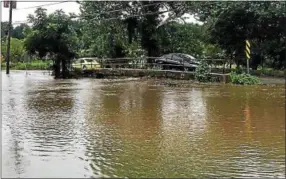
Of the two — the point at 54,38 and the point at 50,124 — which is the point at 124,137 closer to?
the point at 50,124

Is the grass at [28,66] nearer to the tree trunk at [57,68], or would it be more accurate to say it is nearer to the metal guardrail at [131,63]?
the metal guardrail at [131,63]

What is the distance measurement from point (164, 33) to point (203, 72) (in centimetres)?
1214

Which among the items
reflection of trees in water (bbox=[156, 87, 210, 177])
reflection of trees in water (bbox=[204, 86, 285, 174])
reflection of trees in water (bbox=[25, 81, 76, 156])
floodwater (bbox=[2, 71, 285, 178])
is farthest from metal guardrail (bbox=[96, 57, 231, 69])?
floodwater (bbox=[2, 71, 285, 178])

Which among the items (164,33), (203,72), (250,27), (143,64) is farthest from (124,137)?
(164,33)

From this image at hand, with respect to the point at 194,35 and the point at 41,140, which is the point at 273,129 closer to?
the point at 41,140

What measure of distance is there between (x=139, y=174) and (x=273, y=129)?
370cm

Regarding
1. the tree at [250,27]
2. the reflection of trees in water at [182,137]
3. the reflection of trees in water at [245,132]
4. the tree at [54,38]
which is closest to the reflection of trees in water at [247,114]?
the reflection of trees in water at [245,132]

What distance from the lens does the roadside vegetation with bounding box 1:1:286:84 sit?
22.6 meters

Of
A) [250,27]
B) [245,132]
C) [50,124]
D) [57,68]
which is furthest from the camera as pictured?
[57,68]

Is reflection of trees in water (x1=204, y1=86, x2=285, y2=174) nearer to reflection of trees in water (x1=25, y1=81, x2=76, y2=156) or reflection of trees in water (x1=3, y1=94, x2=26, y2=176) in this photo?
reflection of trees in water (x1=25, y1=81, x2=76, y2=156)

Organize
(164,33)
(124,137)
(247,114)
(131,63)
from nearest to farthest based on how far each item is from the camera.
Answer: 1. (124,137)
2. (247,114)
3. (131,63)
4. (164,33)

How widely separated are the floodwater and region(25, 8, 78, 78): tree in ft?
53.7

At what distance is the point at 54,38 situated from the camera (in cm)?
2767

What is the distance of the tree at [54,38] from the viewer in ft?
90.9
